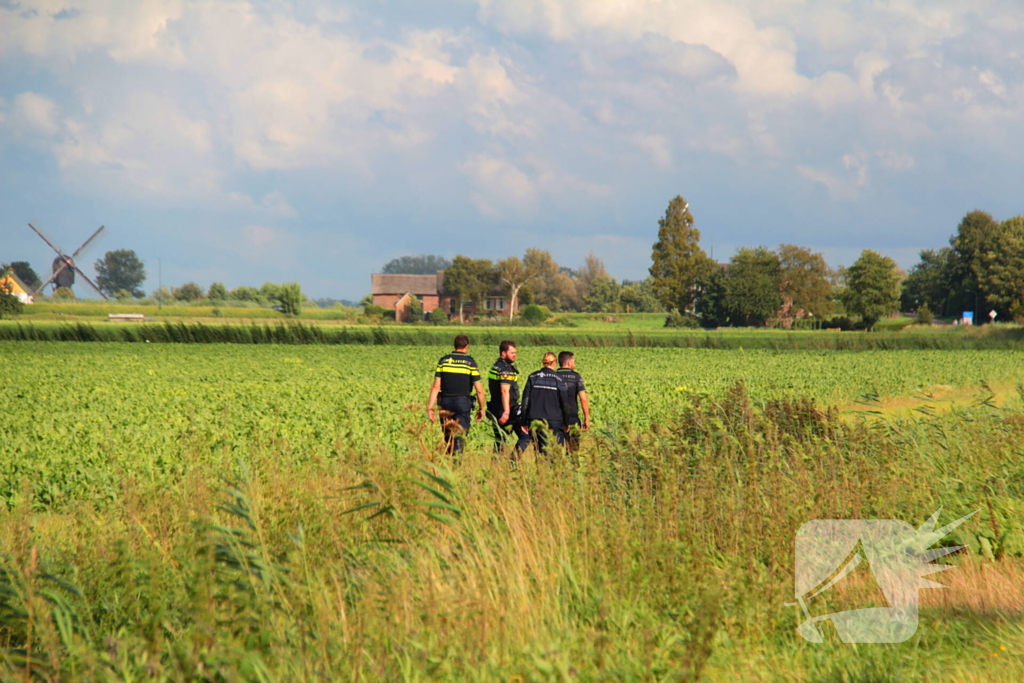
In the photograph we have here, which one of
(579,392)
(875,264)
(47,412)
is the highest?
(875,264)

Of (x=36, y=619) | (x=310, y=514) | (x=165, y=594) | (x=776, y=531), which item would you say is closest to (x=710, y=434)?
(x=776, y=531)

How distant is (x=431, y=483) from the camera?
5.99 metres

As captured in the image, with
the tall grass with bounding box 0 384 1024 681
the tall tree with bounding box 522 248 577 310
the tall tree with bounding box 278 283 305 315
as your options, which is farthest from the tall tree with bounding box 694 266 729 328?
the tall grass with bounding box 0 384 1024 681

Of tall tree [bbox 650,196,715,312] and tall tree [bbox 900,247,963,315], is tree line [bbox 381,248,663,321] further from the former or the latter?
tall tree [bbox 900,247,963,315]

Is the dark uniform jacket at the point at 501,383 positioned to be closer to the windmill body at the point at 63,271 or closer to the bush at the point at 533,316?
the bush at the point at 533,316

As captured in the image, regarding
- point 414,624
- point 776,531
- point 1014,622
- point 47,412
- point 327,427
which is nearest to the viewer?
point 414,624

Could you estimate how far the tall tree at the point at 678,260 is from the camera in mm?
104500

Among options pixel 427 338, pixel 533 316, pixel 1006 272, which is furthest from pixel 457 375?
pixel 1006 272

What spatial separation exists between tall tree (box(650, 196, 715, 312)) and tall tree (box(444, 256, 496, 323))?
24679 millimetres

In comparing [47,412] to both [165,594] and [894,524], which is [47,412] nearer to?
[165,594]

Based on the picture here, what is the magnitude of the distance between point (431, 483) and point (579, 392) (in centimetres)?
476

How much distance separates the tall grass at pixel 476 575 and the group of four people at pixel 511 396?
2.67 m

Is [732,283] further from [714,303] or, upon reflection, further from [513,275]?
[513,275]

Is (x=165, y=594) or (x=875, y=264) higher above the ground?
(x=875, y=264)
